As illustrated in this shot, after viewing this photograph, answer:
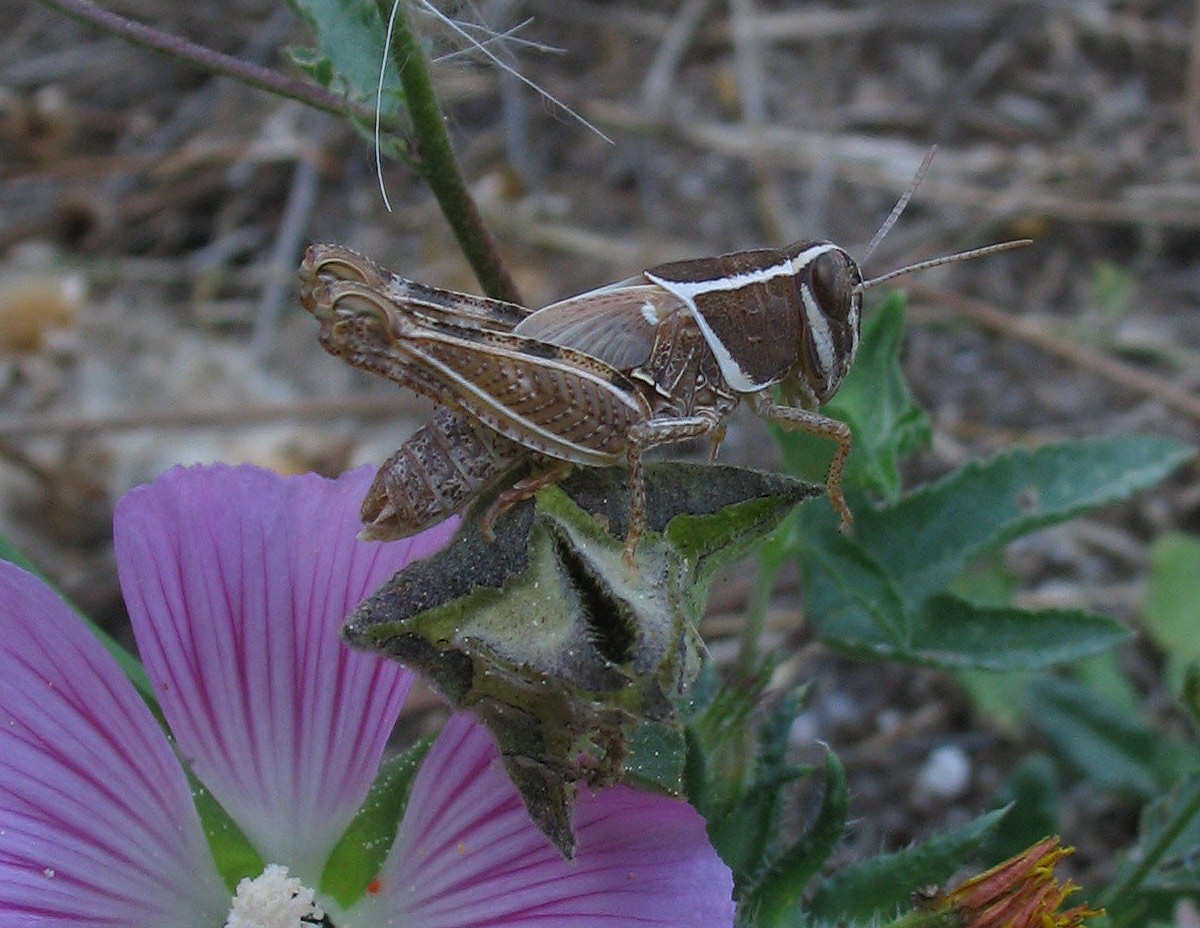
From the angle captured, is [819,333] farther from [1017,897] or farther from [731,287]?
[1017,897]

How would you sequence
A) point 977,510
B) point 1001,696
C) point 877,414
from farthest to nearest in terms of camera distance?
1. point 1001,696
2. point 977,510
3. point 877,414

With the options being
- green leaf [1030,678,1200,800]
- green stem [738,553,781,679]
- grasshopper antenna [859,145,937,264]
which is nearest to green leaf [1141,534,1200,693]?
green leaf [1030,678,1200,800]

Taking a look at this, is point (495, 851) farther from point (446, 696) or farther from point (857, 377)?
point (857, 377)


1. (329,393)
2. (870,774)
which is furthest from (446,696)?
(329,393)

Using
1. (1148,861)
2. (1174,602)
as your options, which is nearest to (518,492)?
(1148,861)

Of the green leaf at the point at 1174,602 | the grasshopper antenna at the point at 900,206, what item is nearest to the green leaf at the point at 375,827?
the grasshopper antenna at the point at 900,206

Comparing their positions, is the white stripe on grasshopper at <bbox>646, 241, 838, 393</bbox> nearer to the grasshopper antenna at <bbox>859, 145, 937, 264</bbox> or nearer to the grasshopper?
A: the grasshopper
